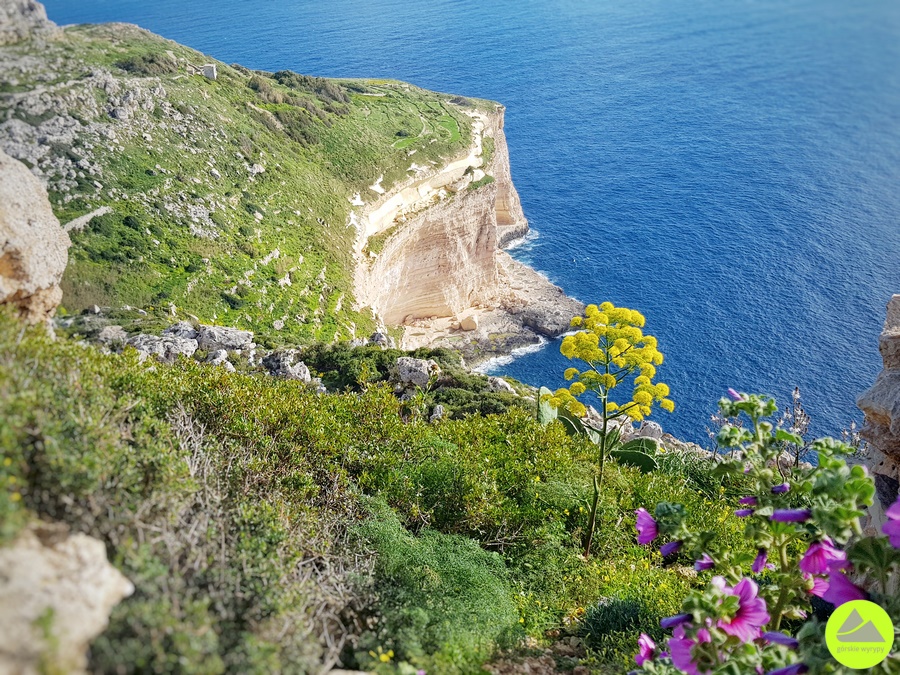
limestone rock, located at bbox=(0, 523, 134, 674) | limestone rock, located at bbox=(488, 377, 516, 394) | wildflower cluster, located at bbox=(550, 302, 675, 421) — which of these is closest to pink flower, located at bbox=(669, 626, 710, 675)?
limestone rock, located at bbox=(0, 523, 134, 674)

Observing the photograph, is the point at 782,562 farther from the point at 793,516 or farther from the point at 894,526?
the point at 894,526

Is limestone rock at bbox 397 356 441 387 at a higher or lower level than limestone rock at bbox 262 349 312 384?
lower

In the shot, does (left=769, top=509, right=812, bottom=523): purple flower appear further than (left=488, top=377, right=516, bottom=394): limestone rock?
No

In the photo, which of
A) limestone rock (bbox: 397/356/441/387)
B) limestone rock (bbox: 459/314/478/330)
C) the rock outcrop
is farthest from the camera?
limestone rock (bbox: 459/314/478/330)

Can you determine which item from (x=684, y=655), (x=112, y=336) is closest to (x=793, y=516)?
(x=684, y=655)

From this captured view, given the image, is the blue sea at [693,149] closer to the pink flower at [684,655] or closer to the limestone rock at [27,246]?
the pink flower at [684,655]

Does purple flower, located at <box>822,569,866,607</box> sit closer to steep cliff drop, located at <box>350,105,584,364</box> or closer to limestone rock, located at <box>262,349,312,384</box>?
limestone rock, located at <box>262,349,312,384</box>

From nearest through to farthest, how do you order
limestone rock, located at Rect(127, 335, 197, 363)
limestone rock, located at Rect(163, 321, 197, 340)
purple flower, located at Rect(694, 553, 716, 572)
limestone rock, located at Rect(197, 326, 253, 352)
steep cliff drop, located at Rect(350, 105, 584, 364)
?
purple flower, located at Rect(694, 553, 716, 572) < limestone rock, located at Rect(127, 335, 197, 363) < limestone rock, located at Rect(163, 321, 197, 340) < limestone rock, located at Rect(197, 326, 253, 352) < steep cliff drop, located at Rect(350, 105, 584, 364)

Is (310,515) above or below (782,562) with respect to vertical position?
below

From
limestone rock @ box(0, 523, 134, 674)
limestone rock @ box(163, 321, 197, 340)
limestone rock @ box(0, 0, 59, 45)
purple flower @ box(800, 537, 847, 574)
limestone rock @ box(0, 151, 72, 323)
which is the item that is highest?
limestone rock @ box(0, 0, 59, 45)
